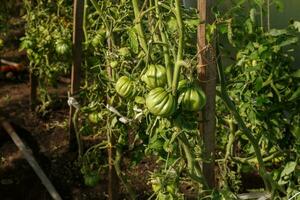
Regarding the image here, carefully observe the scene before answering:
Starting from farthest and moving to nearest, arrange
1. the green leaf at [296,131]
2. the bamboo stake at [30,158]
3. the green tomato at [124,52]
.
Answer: the bamboo stake at [30,158] < the green leaf at [296,131] < the green tomato at [124,52]

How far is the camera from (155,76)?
1.51 metres

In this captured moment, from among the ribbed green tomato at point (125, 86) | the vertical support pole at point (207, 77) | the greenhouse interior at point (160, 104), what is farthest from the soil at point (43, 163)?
the ribbed green tomato at point (125, 86)

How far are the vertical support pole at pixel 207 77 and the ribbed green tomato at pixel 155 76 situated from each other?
0.13 meters

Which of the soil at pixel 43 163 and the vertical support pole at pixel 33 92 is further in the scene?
the vertical support pole at pixel 33 92

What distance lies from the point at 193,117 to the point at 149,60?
312 mm

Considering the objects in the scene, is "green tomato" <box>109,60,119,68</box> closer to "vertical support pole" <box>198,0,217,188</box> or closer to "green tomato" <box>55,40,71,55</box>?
"vertical support pole" <box>198,0,217,188</box>

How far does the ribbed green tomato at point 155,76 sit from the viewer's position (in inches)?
59.6

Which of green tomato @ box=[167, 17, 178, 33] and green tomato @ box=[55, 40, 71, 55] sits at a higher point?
green tomato @ box=[167, 17, 178, 33]

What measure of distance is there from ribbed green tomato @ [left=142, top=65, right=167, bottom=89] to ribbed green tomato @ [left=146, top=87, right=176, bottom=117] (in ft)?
0.20

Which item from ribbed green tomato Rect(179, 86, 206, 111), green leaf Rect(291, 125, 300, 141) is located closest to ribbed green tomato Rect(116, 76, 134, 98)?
ribbed green tomato Rect(179, 86, 206, 111)

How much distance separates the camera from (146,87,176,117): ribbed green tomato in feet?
4.69

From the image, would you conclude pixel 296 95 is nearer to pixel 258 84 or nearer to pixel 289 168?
pixel 258 84

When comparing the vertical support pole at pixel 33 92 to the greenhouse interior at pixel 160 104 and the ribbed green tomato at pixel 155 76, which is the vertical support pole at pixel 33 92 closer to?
the greenhouse interior at pixel 160 104

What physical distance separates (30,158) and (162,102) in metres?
1.61
